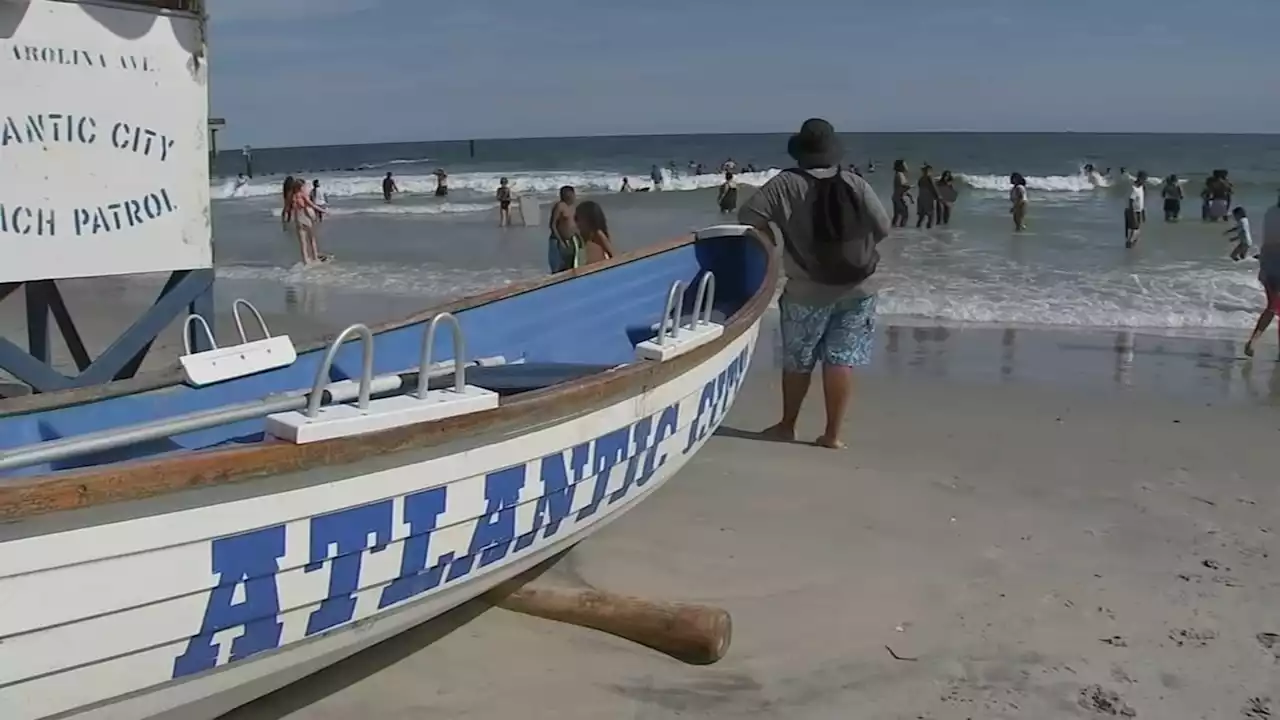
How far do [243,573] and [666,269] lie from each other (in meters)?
4.51

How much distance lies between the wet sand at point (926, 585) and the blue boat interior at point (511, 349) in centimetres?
85

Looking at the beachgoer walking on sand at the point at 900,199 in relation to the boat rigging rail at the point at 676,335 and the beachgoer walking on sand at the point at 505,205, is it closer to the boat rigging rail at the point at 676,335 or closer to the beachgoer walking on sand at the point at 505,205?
the beachgoer walking on sand at the point at 505,205

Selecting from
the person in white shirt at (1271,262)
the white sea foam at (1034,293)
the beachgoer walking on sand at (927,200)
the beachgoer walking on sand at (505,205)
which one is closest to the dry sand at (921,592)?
the person in white shirt at (1271,262)

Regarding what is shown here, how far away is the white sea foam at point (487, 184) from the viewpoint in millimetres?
42844

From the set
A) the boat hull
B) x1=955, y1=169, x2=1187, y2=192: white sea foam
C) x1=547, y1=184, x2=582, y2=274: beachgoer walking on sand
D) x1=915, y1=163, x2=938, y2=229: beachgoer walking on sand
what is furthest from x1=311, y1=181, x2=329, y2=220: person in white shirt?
x1=955, y1=169, x2=1187, y2=192: white sea foam

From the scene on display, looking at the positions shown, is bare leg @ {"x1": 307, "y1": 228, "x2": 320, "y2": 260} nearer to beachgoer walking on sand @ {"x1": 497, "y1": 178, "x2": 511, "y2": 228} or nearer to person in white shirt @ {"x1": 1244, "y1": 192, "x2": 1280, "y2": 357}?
beachgoer walking on sand @ {"x1": 497, "y1": 178, "x2": 511, "y2": 228}

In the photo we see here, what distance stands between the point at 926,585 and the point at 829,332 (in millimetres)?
2214

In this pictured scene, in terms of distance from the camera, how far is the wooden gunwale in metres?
2.49

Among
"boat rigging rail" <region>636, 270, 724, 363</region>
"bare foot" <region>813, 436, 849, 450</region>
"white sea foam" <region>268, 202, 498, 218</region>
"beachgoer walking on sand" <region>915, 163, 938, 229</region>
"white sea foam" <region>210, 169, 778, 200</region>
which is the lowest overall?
"bare foot" <region>813, 436, 849, 450</region>

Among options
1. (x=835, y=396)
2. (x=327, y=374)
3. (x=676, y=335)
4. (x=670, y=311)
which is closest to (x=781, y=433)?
(x=835, y=396)

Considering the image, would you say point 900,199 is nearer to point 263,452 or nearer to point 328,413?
point 328,413

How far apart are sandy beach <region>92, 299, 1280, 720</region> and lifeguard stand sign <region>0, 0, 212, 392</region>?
1984mm

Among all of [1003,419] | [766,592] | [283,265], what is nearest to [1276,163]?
[283,265]

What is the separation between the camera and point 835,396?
6.82 meters
